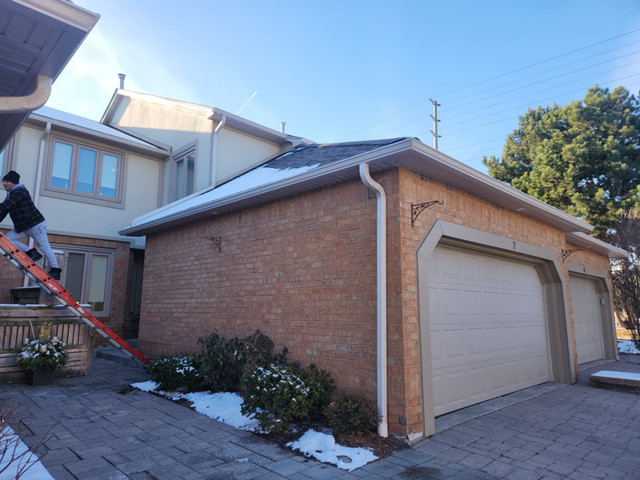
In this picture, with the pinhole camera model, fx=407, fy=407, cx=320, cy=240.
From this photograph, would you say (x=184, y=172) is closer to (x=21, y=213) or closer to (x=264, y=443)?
(x=21, y=213)

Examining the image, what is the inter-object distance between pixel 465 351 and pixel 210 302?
4.48 metres

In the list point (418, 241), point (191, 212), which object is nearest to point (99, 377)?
point (191, 212)

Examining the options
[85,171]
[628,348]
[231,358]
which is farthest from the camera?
[628,348]

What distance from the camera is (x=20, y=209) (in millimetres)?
6496

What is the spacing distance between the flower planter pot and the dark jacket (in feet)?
7.56

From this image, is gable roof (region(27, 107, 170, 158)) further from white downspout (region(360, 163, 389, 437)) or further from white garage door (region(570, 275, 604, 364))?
white garage door (region(570, 275, 604, 364))

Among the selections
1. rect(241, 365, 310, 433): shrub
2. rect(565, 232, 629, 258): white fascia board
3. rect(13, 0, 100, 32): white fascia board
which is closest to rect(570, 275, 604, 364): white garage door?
rect(565, 232, 629, 258): white fascia board

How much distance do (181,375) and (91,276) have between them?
249 inches

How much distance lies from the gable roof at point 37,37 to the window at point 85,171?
8680 millimetres

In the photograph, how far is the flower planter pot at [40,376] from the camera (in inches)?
256

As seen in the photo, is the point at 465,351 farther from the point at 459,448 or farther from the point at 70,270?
the point at 70,270

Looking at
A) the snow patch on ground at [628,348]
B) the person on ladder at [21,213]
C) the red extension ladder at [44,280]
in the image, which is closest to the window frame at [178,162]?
the person on ladder at [21,213]

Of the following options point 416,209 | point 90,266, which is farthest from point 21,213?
point 416,209

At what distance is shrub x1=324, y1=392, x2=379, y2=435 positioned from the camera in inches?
175
